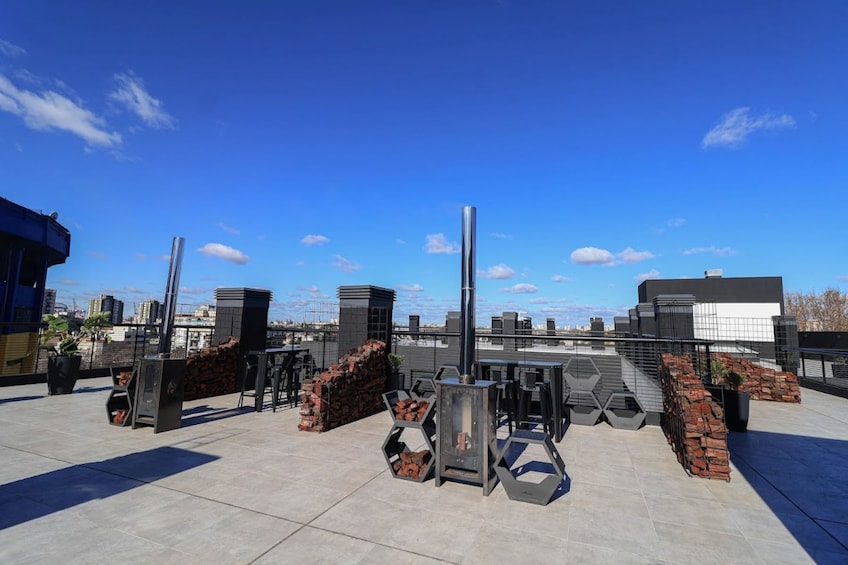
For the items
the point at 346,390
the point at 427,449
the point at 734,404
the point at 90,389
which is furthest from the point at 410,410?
the point at 90,389

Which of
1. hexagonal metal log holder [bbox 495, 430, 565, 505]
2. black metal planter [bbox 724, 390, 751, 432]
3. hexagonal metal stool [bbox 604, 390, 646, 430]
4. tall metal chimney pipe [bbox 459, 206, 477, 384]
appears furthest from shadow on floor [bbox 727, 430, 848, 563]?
tall metal chimney pipe [bbox 459, 206, 477, 384]

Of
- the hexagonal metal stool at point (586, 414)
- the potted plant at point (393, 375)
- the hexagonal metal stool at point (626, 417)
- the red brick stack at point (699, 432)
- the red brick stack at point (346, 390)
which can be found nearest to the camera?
the red brick stack at point (699, 432)

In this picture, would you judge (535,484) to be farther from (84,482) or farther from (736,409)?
(736,409)

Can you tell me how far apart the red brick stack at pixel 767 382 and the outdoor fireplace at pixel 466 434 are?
25.6 feet

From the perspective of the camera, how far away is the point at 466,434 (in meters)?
3.86


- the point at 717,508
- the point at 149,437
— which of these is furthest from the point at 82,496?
the point at 717,508

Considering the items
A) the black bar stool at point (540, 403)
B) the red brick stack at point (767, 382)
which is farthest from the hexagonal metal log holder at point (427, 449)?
the red brick stack at point (767, 382)

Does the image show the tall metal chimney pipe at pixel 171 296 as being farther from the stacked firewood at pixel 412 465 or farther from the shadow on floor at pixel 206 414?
the stacked firewood at pixel 412 465

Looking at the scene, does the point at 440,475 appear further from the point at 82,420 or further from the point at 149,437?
the point at 82,420

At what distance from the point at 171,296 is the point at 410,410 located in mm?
4458

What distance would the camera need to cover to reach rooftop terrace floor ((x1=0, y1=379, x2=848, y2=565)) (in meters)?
2.64

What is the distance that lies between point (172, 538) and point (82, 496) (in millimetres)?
1361

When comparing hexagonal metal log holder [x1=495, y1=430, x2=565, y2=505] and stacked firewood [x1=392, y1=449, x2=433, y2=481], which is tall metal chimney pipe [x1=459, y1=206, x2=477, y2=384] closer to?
hexagonal metal log holder [x1=495, y1=430, x2=565, y2=505]

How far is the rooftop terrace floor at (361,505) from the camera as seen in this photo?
8.66 feet
